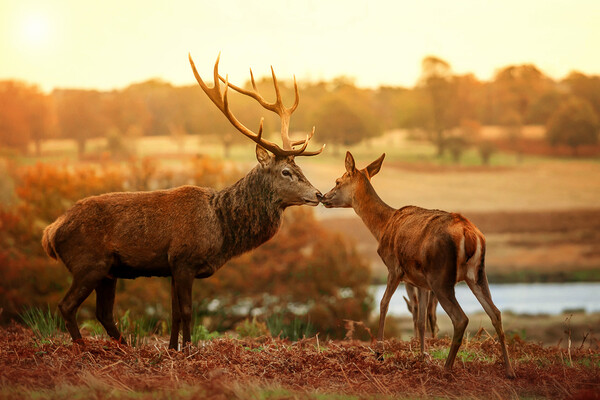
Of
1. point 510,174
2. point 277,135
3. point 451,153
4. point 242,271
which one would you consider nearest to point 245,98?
point 277,135

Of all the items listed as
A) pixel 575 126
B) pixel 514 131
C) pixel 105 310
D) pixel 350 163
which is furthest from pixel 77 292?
pixel 575 126

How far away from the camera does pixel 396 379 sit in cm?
727

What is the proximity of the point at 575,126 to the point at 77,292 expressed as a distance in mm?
52776

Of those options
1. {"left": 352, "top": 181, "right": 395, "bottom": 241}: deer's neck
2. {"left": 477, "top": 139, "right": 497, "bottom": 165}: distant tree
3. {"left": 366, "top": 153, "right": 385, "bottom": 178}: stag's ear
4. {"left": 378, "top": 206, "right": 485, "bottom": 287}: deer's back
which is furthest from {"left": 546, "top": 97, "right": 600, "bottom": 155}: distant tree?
{"left": 378, "top": 206, "right": 485, "bottom": 287}: deer's back

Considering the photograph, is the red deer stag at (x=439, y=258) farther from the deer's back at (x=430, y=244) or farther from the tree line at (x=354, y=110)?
the tree line at (x=354, y=110)

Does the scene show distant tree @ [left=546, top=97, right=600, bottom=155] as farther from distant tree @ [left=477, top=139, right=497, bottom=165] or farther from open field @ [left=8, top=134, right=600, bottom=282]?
distant tree @ [left=477, top=139, right=497, bottom=165]

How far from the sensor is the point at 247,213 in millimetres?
9383

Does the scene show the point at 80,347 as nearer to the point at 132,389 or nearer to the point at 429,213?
the point at 132,389

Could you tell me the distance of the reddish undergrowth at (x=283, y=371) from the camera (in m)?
6.67

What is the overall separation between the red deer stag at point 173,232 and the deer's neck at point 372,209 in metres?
0.78

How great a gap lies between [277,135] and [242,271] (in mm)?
15868

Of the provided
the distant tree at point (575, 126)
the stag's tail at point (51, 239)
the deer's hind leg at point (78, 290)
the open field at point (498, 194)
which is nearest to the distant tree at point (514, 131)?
the open field at point (498, 194)

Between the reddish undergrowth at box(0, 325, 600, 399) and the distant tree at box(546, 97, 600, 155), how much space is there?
49674 millimetres

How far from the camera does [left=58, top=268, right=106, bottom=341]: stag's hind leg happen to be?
8.63 meters
